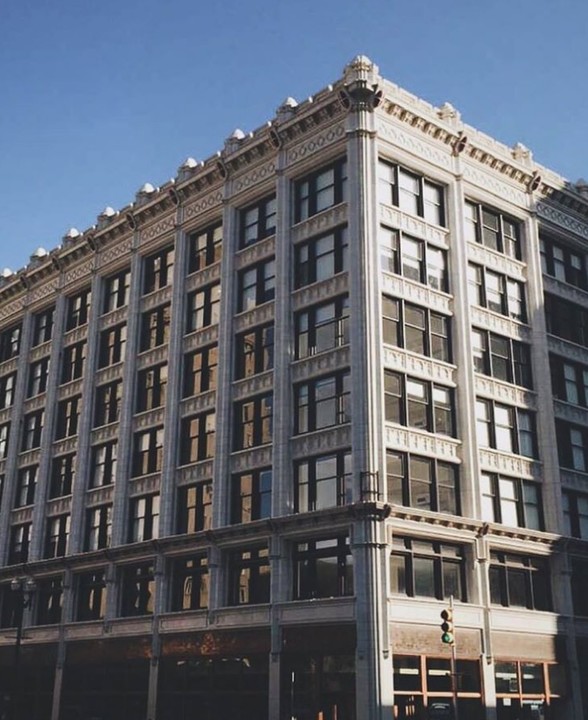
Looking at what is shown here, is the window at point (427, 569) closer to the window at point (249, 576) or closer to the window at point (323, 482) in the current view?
the window at point (323, 482)

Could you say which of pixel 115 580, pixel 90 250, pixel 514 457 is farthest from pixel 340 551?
pixel 90 250

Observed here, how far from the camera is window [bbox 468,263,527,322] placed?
45.4 meters

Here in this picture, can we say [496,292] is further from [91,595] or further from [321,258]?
[91,595]

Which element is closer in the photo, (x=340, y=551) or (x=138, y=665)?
(x=340, y=551)

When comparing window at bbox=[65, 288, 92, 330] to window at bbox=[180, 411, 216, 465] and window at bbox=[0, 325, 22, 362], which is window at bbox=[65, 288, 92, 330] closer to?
window at bbox=[0, 325, 22, 362]

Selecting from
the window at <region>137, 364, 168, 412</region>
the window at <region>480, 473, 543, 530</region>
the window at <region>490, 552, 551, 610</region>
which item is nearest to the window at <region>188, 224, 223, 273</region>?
the window at <region>137, 364, 168, 412</region>

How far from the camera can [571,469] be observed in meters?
46.1

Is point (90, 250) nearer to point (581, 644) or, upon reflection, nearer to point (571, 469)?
point (571, 469)

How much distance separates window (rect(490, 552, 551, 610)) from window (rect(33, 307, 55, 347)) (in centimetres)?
3191

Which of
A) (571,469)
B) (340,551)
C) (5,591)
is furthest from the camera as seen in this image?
(5,591)

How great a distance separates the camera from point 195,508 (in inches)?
1761

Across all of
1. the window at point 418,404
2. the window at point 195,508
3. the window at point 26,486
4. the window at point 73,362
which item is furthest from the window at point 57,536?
the window at point 418,404

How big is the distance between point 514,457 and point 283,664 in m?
14.3

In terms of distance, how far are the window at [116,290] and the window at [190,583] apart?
16.6 metres
